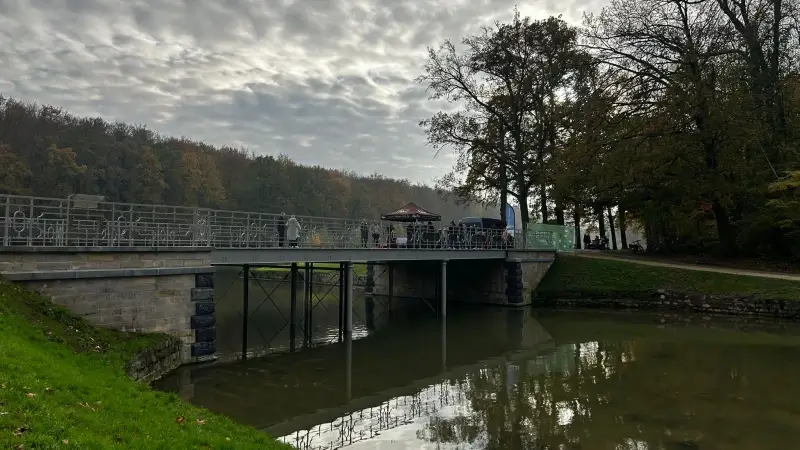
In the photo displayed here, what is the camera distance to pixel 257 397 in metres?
10.5

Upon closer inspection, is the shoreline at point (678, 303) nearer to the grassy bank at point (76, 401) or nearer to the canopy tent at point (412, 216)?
the canopy tent at point (412, 216)

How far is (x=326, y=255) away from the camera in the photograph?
53.1 feet

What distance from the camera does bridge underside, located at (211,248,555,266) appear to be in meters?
13.8

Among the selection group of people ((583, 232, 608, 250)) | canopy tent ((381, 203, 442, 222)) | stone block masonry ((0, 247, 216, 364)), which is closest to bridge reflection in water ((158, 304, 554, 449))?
stone block masonry ((0, 247, 216, 364))

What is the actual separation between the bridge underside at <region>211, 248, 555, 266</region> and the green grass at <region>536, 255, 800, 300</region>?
162 inches

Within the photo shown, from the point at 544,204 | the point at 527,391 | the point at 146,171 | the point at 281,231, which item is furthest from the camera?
the point at 146,171

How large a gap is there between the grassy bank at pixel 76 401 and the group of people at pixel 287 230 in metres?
6.06

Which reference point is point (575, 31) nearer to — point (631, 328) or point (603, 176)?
point (603, 176)

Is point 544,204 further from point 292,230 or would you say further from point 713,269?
point 292,230

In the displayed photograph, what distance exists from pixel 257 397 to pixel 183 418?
395cm

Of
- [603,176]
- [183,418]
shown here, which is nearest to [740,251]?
[603,176]

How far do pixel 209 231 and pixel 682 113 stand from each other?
69.4ft

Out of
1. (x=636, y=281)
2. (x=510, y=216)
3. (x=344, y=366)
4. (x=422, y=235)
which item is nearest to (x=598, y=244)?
(x=510, y=216)

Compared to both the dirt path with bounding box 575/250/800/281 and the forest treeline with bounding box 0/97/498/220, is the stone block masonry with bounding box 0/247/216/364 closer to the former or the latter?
the dirt path with bounding box 575/250/800/281
